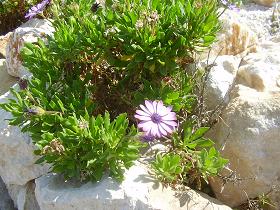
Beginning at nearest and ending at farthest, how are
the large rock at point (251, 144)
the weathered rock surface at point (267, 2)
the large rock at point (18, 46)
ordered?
1. the large rock at point (251, 144)
2. the large rock at point (18, 46)
3. the weathered rock surface at point (267, 2)

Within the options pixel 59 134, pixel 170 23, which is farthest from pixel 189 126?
pixel 59 134

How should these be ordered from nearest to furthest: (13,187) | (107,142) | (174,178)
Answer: (107,142), (174,178), (13,187)

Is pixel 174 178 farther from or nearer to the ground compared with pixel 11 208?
farther from the ground

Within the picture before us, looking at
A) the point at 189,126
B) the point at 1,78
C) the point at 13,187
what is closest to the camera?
the point at 189,126

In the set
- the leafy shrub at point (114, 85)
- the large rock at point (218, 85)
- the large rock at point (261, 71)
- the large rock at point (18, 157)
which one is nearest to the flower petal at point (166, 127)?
the leafy shrub at point (114, 85)

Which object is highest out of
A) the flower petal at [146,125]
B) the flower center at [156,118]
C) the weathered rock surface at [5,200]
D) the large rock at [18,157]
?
the flower center at [156,118]

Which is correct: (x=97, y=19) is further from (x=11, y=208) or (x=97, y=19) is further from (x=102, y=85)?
(x=11, y=208)

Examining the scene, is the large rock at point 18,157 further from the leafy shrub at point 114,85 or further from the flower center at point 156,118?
the flower center at point 156,118
